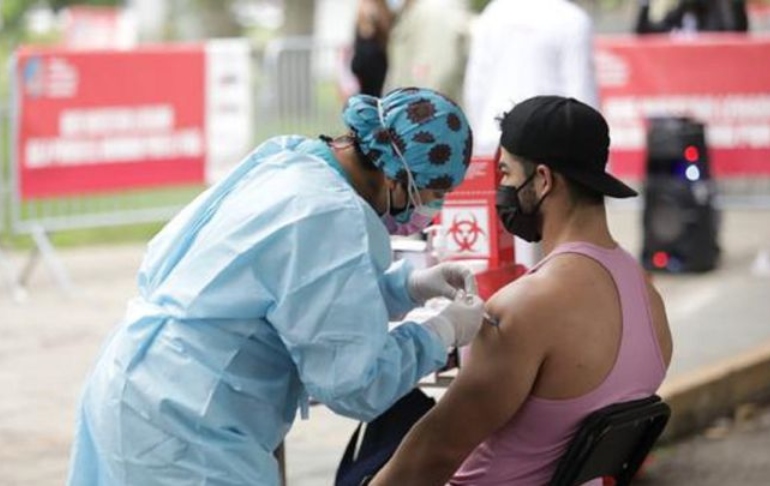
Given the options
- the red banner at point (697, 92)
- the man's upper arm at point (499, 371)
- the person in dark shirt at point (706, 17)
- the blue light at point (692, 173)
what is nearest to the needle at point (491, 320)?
the man's upper arm at point (499, 371)

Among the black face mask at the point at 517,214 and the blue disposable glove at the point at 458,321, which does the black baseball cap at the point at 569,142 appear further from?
the blue disposable glove at the point at 458,321

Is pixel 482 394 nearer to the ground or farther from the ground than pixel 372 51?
farther from the ground

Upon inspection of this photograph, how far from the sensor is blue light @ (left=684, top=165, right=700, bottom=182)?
10.8m

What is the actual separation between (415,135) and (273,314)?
44 cm

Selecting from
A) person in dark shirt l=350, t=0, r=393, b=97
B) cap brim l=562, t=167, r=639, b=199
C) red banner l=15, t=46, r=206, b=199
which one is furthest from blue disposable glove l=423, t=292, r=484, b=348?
person in dark shirt l=350, t=0, r=393, b=97

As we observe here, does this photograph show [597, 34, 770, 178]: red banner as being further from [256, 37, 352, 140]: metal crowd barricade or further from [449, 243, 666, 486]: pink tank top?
[449, 243, 666, 486]: pink tank top

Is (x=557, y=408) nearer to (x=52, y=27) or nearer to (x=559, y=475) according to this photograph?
(x=559, y=475)

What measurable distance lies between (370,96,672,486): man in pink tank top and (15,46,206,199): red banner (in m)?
6.88

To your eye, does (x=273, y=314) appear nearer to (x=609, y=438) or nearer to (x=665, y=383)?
(x=609, y=438)

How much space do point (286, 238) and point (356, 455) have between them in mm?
980

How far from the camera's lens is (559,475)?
367 cm

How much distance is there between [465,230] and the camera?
4.57 metres

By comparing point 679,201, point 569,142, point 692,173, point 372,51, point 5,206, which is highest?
point 569,142

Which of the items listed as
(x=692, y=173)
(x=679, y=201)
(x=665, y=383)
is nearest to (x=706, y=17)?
(x=692, y=173)
